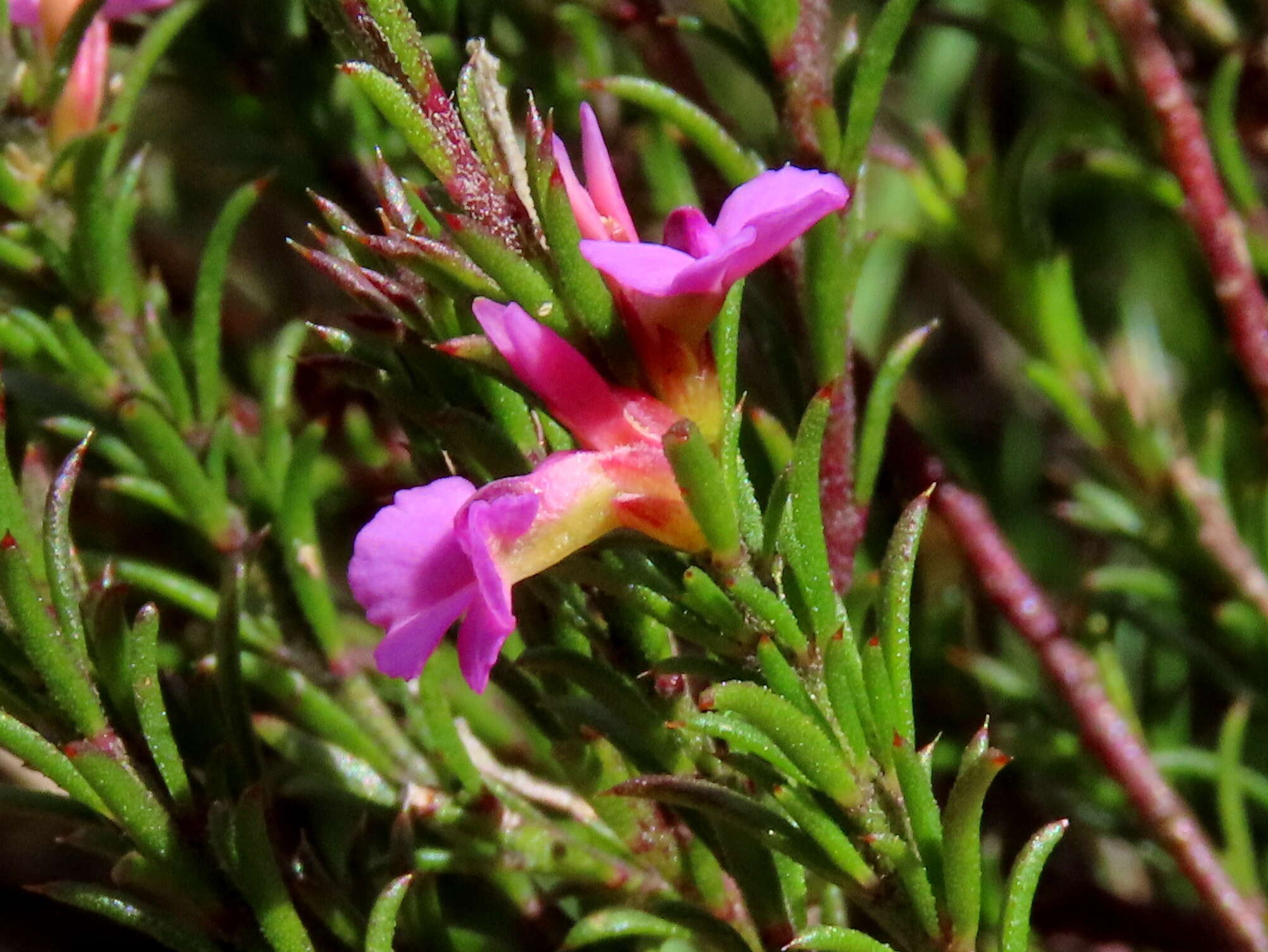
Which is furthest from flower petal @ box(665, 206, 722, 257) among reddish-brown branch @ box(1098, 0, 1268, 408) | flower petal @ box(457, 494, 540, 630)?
reddish-brown branch @ box(1098, 0, 1268, 408)

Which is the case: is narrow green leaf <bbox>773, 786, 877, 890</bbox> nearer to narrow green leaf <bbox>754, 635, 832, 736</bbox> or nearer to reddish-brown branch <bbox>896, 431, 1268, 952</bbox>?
narrow green leaf <bbox>754, 635, 832, 736</bbox>

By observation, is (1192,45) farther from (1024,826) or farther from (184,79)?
(184,79)

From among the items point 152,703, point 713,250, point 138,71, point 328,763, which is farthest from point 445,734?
point 138,71

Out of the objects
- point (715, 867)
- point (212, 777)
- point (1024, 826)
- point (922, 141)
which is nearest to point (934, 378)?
point (922, 141)

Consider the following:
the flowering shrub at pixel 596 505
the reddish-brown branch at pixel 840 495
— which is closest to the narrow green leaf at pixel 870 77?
the flowering shrub at pixel 596 505

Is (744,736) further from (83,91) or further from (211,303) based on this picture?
(83,91)

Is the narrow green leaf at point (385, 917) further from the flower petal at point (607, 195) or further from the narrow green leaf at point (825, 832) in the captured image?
the flower petal at point (607, 195)

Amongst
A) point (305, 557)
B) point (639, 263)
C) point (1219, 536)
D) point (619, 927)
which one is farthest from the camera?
point (1219, 536)
